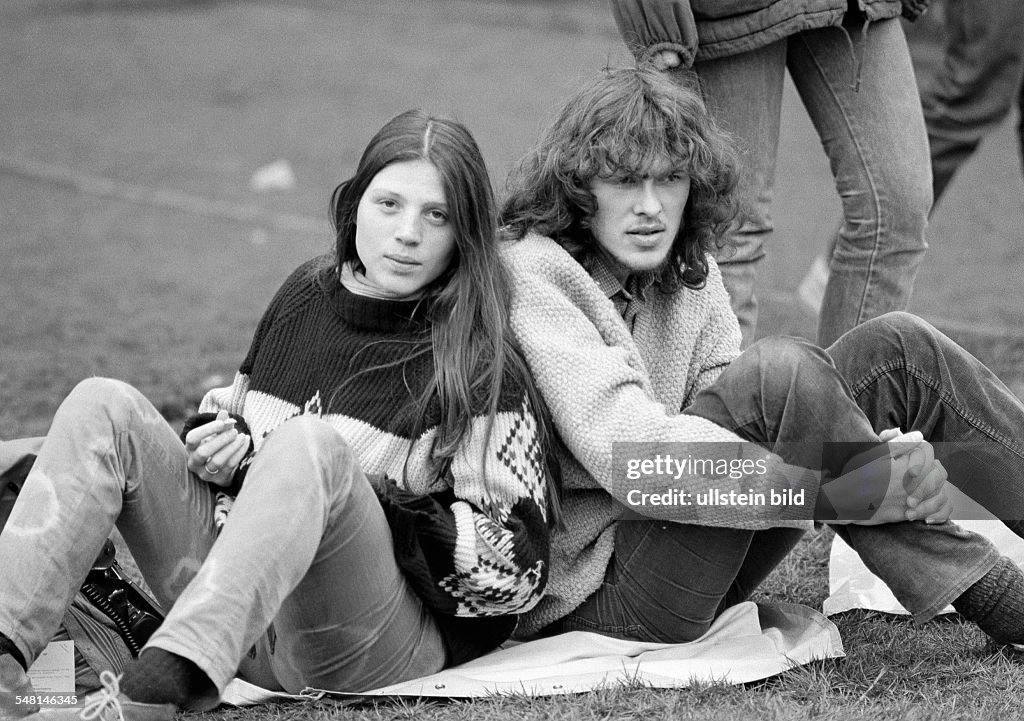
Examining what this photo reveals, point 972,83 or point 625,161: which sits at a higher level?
point 972,83

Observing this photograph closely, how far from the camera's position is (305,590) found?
243cm

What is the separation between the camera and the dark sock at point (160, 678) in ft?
6.93

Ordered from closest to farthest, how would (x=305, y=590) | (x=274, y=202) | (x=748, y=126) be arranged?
1. (x=305, y=590)
2. (x=748, y=126)
3. (x=274, y=202)

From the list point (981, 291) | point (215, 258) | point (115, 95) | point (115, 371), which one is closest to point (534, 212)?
point (115, 371)

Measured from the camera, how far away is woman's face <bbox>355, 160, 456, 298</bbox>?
2.69 m

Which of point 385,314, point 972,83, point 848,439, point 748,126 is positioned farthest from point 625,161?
point 972,83

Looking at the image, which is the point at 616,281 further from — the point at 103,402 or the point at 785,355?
the point at 103,402

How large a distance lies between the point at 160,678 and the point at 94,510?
0.39 meters

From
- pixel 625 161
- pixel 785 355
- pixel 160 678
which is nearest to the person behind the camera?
pixel 160 678

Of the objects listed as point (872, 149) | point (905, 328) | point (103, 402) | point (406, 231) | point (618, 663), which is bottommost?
point (618, 663)

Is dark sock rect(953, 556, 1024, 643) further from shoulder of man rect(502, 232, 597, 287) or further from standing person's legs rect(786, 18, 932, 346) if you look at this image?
standing person's legs rect(786, 18, 932, 346)

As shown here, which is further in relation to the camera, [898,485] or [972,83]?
[972,83]

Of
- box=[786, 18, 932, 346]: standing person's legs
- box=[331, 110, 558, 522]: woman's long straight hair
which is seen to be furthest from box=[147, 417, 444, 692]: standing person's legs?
box=[786, 18, 932, 346]: standing person's legs

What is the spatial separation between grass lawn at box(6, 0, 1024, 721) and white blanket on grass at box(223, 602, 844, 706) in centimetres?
3
